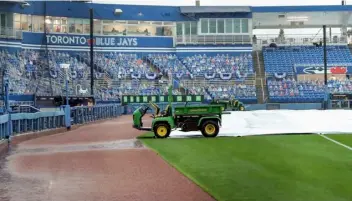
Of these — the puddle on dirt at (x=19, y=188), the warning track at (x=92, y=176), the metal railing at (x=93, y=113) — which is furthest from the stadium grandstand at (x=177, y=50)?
the puddle on dirt at (x=19, y=188)

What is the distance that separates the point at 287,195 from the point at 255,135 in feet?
42.2

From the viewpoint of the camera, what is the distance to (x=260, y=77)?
67.8 m

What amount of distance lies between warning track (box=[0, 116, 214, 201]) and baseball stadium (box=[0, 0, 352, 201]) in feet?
0.13

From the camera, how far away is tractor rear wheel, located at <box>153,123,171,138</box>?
23.1 metres

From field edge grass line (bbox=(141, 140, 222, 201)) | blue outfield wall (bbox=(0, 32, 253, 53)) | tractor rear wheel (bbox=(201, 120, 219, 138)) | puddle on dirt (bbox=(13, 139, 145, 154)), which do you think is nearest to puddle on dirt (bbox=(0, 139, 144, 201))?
puddle on dirt (bbox=(13, 139, 145, 154))

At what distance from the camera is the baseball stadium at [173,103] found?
11688 mm

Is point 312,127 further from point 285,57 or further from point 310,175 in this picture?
point 285,57

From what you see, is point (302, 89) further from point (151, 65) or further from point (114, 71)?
point (114, 71)

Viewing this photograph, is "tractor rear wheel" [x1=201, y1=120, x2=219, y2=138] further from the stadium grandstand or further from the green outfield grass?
the stadium grandstand

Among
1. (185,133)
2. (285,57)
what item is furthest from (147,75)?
(185,133)

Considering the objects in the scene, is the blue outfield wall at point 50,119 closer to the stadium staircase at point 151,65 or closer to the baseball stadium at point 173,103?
the baseball stadium at point 173,103

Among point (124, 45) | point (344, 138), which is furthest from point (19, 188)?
point (124, 45)

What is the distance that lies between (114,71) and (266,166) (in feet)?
174

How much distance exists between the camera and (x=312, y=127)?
25172 mm
